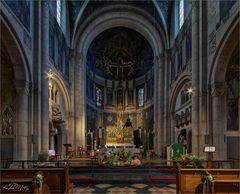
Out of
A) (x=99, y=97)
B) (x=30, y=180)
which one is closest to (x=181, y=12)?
(x=99, y=97)

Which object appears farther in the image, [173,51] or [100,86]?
[100,86]

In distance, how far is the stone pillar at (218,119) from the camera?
1603 cm

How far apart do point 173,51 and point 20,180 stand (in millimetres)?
22682

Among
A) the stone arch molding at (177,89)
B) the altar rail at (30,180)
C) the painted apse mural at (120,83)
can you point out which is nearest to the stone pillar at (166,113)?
the stone arch molding at (177,89)

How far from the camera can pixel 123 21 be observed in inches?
1323

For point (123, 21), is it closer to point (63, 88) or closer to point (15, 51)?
point (63, 88)

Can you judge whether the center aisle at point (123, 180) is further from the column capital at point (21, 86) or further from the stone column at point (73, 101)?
the stone column at point (73, 101)

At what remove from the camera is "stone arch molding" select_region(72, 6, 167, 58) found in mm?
32281

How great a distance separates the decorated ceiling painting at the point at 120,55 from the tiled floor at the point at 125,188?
28.2 m

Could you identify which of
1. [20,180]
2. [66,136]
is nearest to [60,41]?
[66,136]

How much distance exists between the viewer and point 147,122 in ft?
125

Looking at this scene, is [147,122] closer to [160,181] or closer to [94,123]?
[94,123]

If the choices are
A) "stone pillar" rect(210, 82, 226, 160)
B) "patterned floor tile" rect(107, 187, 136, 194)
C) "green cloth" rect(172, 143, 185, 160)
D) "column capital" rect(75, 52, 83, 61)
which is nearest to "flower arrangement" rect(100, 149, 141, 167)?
"patterned floor tile" rect(107, 187, 136, 194)

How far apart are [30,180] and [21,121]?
7334 millimetres
